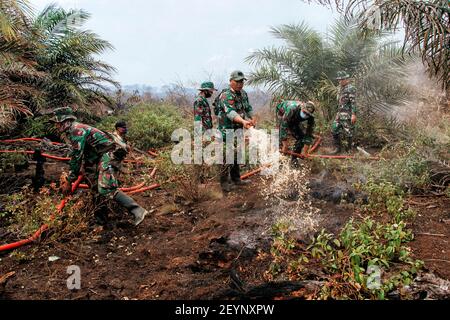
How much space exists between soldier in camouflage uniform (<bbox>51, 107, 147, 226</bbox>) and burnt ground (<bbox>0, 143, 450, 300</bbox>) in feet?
1.45

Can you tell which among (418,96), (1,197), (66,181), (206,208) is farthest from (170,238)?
(418,96)

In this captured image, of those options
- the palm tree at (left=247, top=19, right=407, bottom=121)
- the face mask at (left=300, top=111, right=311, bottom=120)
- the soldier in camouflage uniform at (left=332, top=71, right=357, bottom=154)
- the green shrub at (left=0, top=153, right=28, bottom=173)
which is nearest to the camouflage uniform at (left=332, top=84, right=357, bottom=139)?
the soldier in camouflage uniform at (left=332, top=71, right=357, bottom=154)

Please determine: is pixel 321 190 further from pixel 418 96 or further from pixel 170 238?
pixel 418 96

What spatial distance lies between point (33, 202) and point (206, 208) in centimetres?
253

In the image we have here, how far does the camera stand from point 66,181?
4.69 meters

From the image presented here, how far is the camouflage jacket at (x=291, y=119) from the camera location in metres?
6.75

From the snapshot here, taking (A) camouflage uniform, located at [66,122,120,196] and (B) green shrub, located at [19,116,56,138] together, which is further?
(B) green shrub, located at [19,116,56,138]

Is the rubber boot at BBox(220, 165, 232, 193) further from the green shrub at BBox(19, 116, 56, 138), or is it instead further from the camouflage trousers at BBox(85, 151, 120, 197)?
the green shrub at BBox(19, 116, 56, 138)

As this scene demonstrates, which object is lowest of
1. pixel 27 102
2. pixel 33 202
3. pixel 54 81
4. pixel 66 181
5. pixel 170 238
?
Answer: pixel 170 238

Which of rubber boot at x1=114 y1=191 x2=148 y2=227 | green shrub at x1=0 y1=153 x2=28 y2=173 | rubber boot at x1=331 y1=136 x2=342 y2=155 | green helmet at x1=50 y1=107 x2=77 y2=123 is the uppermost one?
green helmet at x1=50 y1=107 x2=77 y2=123

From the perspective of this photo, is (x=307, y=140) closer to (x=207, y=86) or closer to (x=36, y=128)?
(x=207, y=86)

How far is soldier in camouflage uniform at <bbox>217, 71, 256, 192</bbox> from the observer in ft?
19.2

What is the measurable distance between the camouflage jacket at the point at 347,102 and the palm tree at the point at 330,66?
1226mm

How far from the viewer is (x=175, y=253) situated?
171 inches
